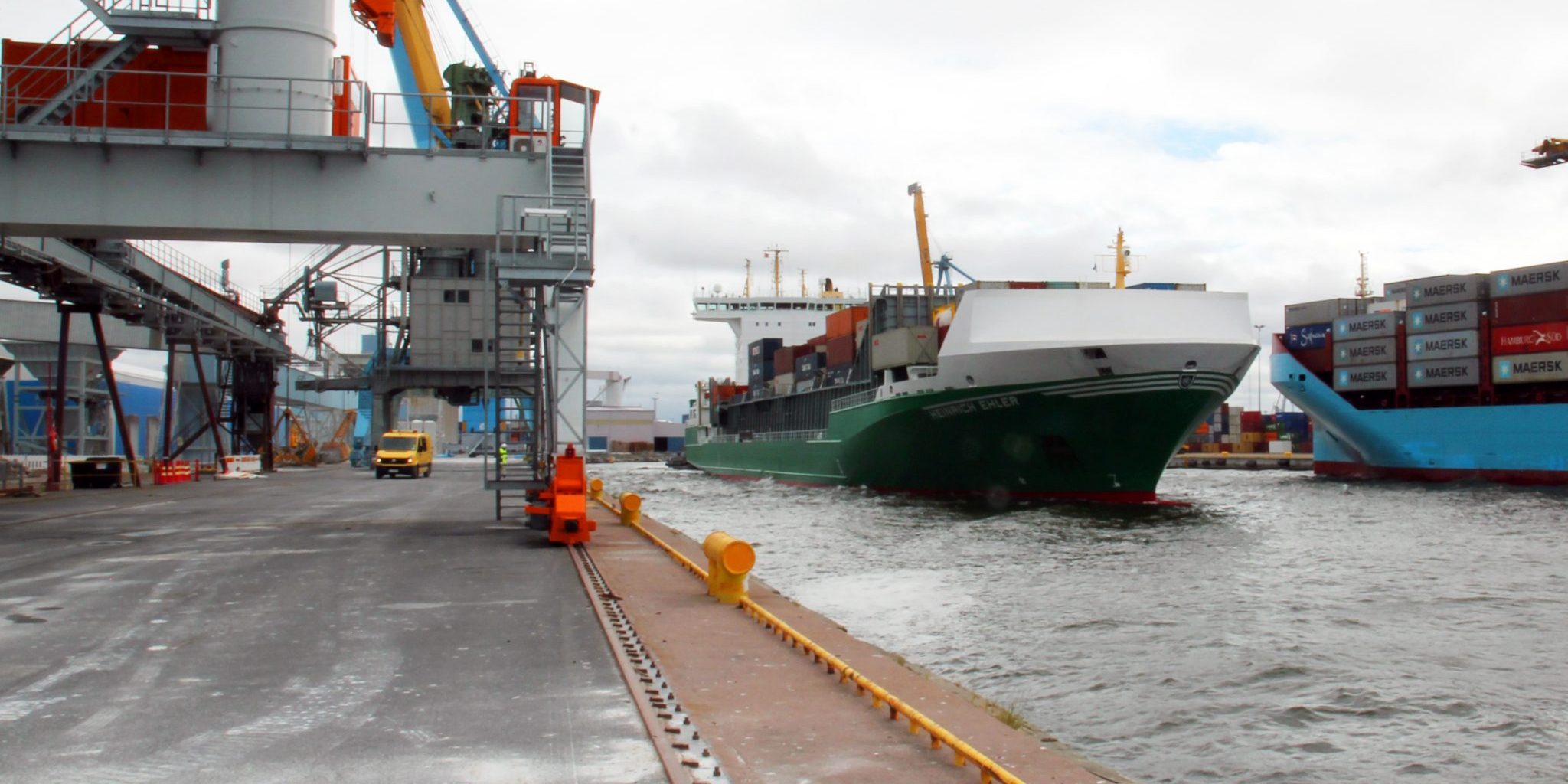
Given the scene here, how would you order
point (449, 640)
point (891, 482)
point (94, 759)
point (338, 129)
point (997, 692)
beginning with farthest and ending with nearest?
point (891, 482) < point (338, 129) < point (997, 692) < point (449, 640) < point (94, 759)

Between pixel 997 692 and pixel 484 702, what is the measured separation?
14.5ft

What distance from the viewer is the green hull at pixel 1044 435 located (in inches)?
1088

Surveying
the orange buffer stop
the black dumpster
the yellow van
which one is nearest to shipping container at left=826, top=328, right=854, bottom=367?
the yellow van

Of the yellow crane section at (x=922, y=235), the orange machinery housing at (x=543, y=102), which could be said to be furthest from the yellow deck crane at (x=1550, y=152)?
the orange machinery housing at (x=543, y=102)

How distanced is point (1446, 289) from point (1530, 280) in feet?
9.87

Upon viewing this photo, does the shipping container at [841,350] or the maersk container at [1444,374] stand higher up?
the shipping container at [841,350]

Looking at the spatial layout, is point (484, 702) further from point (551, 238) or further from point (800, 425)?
point (800, 425)

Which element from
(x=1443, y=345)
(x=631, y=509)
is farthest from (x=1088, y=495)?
(x=1443, y=345)

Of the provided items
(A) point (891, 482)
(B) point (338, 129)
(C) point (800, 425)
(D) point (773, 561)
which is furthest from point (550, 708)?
(C) point (800, 425)

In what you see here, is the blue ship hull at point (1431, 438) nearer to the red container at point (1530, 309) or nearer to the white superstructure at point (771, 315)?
the red container at point (1530, 309)

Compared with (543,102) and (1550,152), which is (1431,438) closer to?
(1550,152)

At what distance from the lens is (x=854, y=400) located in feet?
129

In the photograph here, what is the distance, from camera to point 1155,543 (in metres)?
20.5

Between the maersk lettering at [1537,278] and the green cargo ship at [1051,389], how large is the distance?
18.7 meters
